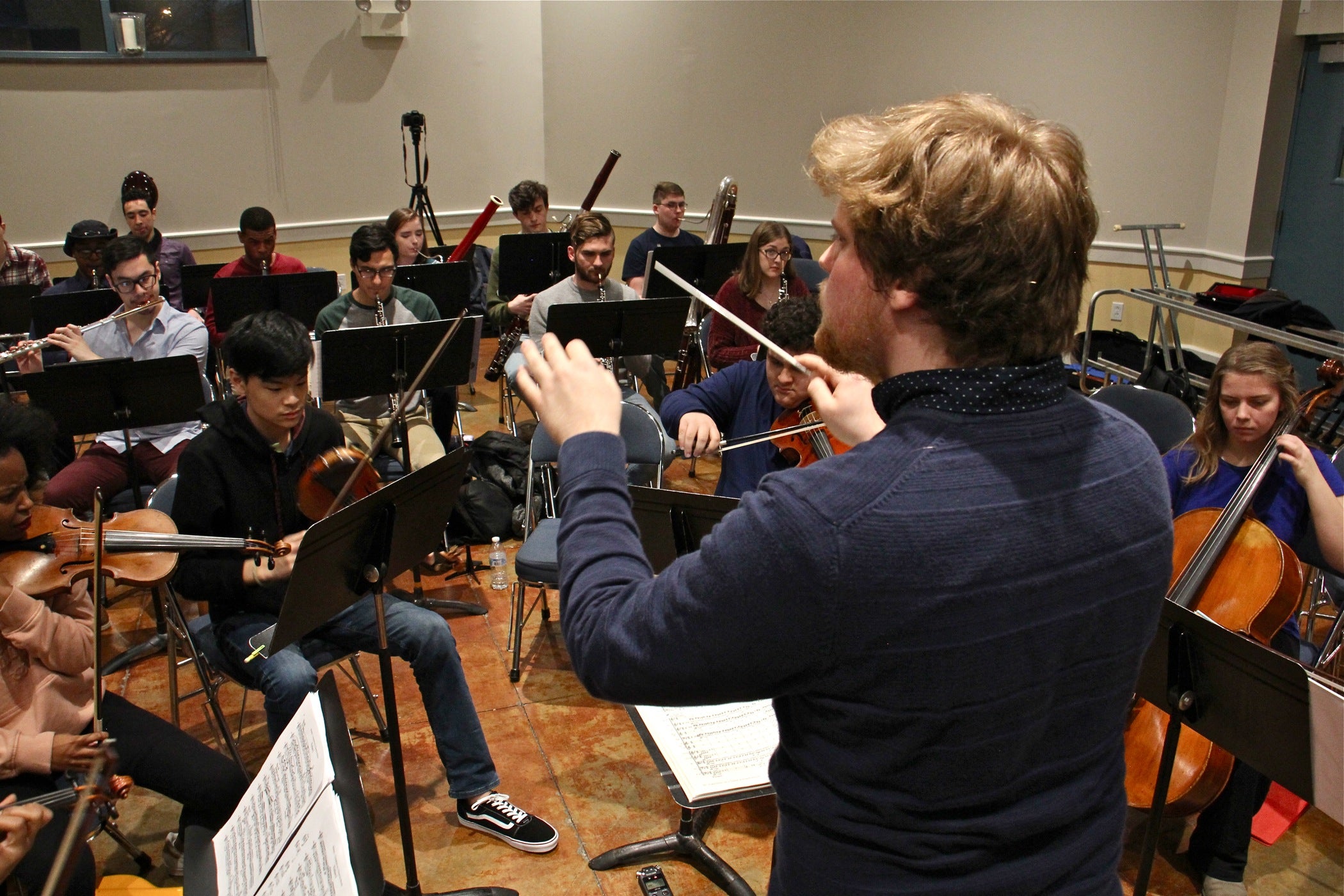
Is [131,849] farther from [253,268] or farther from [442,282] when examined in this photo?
[253,268]

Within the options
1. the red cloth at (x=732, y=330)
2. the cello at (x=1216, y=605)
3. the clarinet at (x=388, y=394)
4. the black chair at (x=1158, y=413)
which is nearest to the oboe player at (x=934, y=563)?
the cello at (x=1216, y=605)

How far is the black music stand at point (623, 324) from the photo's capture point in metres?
4.07

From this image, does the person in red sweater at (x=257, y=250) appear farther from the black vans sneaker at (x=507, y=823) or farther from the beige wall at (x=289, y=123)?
the black vans sneaker at (x=507, y=823)

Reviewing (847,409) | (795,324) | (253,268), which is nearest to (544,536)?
(795,324)

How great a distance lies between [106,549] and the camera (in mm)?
2369

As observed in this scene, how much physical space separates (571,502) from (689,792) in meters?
1.30

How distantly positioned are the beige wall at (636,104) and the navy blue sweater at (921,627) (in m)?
5.73

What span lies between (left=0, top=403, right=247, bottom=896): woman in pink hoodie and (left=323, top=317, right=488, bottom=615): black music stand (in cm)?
132

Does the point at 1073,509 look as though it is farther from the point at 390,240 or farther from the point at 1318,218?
the point at 1318,218

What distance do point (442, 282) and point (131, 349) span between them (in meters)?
1.50

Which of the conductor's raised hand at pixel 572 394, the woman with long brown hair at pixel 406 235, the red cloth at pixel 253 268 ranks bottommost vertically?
the red cloth at pixel 253 268

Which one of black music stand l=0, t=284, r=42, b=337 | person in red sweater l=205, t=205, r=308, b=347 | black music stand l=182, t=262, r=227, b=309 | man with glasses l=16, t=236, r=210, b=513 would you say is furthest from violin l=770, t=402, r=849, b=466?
black music stand l=0, t=284, r=42, b=337

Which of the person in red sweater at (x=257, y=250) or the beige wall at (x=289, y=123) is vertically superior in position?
the beige wall at (x=289, y=123)

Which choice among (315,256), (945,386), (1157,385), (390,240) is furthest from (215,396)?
(945,386)
